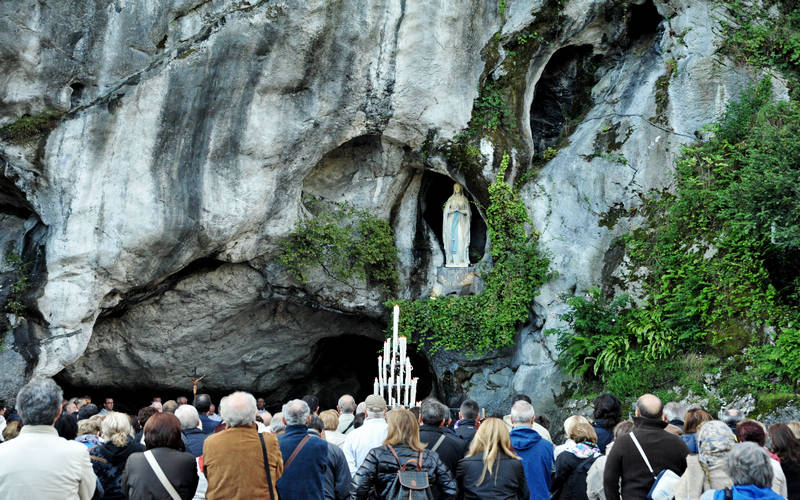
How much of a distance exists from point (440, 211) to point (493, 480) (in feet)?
37.5

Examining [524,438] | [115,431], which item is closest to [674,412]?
[524,438]

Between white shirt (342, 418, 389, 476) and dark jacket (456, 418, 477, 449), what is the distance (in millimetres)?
565

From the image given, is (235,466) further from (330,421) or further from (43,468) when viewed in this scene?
(330,421)

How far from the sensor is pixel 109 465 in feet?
→ 15.6

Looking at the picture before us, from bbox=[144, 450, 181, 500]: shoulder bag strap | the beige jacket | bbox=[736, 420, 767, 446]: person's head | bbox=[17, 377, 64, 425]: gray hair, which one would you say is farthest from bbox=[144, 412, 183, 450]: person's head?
bbox=[736, 420, 767, 446]: person's head

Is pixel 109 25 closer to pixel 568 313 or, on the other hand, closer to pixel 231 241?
pixel 231 241

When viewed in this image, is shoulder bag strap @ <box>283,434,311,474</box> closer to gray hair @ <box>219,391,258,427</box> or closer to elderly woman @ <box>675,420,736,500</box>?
gray hair @ <box>219,391,258,427</box>

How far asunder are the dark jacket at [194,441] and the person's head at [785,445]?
364cm

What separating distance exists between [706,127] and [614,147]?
1581 millimetres

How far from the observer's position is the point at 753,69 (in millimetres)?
11766

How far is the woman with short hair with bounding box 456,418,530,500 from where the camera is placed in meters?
4.48

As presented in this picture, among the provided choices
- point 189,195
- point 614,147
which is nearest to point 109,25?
point 189,195

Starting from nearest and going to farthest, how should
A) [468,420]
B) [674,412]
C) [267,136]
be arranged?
[468,420] < [674,412] < [267,136]

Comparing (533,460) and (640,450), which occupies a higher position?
(640,450)
